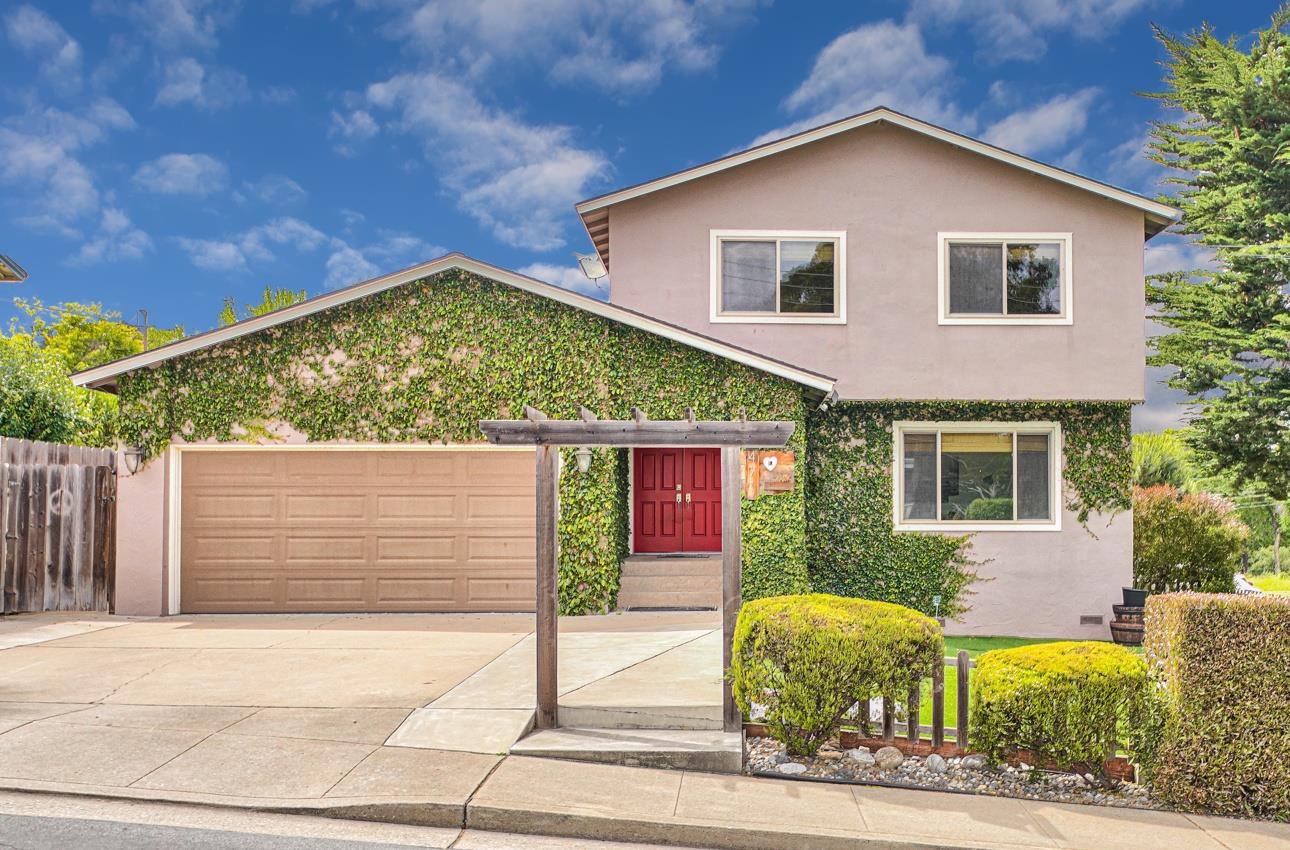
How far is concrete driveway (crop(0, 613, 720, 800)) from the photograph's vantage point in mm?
6098

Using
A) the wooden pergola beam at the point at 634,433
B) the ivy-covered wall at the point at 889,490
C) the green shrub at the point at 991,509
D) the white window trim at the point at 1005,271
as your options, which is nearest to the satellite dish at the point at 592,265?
the ivy-covered wall at the point at 889,490

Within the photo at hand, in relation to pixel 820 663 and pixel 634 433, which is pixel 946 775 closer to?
pixel 820 663

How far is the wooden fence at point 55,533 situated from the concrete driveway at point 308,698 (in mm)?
836

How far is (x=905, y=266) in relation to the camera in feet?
46.2

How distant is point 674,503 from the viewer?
1441 centimetres

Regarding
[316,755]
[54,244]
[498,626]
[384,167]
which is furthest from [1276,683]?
[54,244]

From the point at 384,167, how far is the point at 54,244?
119 feet

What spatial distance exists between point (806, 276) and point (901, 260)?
1448 mm

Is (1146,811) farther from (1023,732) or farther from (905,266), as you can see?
(905,266)

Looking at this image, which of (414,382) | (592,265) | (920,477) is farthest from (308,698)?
(592,265)

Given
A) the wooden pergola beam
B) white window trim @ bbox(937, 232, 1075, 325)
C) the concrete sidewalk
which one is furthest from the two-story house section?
the concrete sidewalk

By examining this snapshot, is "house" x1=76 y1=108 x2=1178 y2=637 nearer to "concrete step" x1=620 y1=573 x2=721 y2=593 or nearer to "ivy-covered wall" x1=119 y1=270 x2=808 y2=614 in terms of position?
"concrete step" x1=620 y1=573 x2=721 y2=593

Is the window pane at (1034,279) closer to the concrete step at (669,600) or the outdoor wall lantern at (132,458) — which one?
the concrete step at (669,600)

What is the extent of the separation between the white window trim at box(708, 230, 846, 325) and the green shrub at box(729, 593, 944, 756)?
785 centimetres
